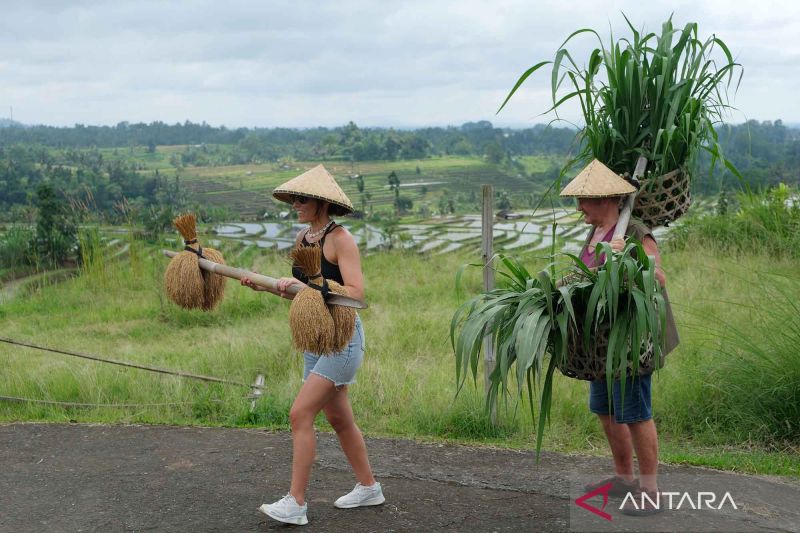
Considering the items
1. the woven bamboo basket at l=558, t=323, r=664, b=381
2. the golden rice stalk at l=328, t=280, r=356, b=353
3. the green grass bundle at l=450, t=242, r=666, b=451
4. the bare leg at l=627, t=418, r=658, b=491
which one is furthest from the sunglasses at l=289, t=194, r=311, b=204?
the bare leg at l=627, t=418, r=658, b=491

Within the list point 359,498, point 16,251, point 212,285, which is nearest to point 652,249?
point 359,498

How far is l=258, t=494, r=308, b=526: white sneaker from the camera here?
4402 millimetres

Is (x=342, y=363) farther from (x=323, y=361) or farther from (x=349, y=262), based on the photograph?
(x=349, y=262)

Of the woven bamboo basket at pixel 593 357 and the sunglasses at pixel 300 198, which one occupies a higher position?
the sunglasses at pixel 300 198

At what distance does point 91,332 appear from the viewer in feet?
31.5

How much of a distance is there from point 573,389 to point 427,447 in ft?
4.63

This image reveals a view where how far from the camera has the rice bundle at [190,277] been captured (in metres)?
4.81

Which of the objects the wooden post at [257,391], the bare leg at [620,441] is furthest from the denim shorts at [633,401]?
the wooden post at [257,391]

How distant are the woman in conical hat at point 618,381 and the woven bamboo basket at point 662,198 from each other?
0.45 feet

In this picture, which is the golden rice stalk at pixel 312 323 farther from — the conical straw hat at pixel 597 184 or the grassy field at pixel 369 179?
the grassy field at pixel 369 179

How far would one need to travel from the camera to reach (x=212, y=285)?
4.92 m

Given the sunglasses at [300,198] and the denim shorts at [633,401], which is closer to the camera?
the denim shorts at [633,401]

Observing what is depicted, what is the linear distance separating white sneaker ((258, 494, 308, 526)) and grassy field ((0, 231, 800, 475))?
1.78m

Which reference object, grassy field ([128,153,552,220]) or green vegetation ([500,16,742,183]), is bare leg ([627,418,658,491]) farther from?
grassy field ([128,153,552,220])
